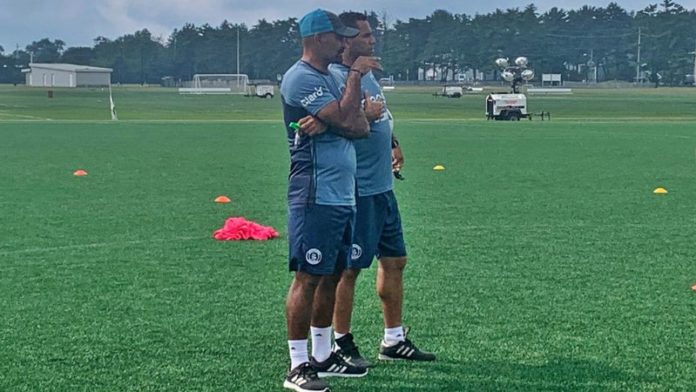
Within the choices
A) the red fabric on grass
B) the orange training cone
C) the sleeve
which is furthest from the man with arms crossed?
the orange training cone

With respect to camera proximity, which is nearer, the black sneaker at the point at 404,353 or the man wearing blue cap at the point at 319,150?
the man wearing blue cap at the point at 319,150

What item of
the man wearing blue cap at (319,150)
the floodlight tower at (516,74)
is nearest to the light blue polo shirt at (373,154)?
the man wearing blue cap at (319,150)

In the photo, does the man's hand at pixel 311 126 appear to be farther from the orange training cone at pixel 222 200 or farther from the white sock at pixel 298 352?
the orange training cone at pixel 222 200

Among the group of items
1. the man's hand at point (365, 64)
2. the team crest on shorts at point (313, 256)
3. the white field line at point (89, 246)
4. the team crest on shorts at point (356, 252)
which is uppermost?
the man's hand at point (365, 64)

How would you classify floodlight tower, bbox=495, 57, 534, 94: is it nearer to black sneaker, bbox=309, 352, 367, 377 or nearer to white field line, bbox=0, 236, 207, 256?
white field line, bbox=0, 236, 207, 256

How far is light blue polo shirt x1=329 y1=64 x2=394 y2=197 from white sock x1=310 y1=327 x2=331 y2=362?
0.73 meters

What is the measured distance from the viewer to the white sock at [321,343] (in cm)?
588

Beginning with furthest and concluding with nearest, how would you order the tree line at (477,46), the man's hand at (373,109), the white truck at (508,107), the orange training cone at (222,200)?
the tree line at (477,46), the white truck at (508,107), the orange training cone at (222,200), the man's hand at (373,109)

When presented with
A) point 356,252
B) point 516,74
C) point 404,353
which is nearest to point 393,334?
point 404,353

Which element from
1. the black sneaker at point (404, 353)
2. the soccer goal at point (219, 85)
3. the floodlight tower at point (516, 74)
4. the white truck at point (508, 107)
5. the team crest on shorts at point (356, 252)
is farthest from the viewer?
the soccer goal at point (219, 85)

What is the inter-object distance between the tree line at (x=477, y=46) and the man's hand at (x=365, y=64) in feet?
274

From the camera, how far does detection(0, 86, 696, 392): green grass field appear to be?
5984mm

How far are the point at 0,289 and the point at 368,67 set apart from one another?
12.9 ft

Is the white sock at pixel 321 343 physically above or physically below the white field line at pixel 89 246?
above
